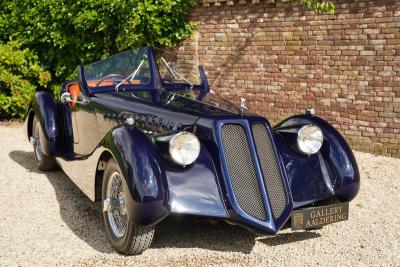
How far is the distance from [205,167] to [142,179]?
1.65ft

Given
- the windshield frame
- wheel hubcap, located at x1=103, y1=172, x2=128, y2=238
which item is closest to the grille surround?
wheel hubcap, located at x1=103, y1=172, x2=128, y2=238

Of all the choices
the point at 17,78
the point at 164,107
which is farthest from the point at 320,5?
the point at 17,78

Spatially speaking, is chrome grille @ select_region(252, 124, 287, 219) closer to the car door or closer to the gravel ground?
the gravel ground

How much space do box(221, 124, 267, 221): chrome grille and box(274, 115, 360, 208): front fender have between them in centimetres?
38

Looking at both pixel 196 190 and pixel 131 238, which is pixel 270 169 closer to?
pixel 196 190

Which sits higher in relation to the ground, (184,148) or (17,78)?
(184,148)

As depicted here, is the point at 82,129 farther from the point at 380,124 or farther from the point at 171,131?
the point at 380,124

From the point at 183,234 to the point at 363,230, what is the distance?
1546 millimetres

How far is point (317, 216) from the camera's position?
405 cm

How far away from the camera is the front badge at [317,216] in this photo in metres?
3.99

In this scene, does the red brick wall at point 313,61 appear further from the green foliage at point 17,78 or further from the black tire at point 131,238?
the black tire at point 131,238

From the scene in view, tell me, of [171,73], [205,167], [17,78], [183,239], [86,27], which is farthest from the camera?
[17,78]

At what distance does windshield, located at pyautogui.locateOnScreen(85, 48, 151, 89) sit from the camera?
5316mm

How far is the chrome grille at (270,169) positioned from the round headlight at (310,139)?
13.5 inches
